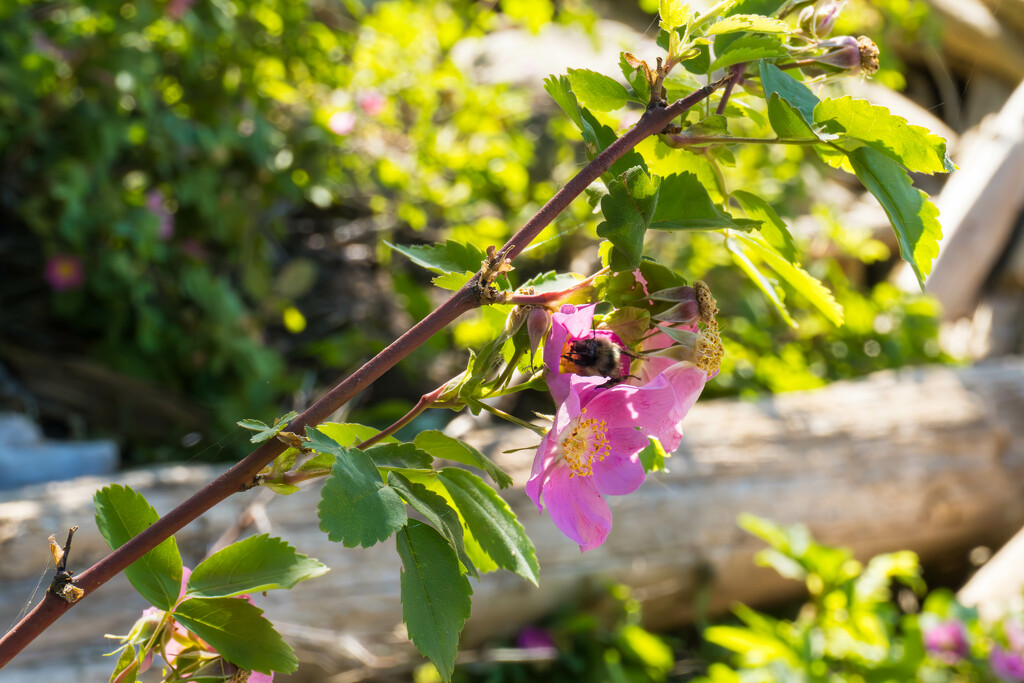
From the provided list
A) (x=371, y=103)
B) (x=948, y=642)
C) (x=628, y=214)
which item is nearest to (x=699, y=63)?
(x=628, y=214)

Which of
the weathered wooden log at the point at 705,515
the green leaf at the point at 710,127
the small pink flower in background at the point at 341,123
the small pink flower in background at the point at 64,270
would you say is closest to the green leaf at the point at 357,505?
the green leaf at the point at 710,127

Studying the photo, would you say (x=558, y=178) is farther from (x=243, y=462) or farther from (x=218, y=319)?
(x=243, y=462)

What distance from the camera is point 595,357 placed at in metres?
0.36

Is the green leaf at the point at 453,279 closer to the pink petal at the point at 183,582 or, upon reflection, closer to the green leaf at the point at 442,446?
the green leaf at the point at 442,446

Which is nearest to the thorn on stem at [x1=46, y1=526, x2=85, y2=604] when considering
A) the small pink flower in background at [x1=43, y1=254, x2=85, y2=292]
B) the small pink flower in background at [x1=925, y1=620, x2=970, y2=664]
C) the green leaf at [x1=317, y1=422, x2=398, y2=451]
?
the green leaf at [x1=317, y1=422, x2=398, y2=451]

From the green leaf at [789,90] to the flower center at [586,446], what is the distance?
0.18 m

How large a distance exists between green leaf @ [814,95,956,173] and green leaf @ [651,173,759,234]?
7 cm

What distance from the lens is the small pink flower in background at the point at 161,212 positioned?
1787 millimetres

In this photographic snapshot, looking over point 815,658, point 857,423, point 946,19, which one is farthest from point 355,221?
point 946,19

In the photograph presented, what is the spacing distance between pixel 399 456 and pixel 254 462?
0.21ft

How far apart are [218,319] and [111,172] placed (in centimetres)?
45

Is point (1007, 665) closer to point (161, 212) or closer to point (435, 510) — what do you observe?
point (435, 510)

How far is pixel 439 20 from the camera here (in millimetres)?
2797

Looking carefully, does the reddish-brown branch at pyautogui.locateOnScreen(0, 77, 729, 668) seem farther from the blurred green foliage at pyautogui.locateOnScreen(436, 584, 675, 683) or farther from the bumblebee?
the blurred green foliage at pyautogui.locateOnScreen(436, 584, 675, 683)
